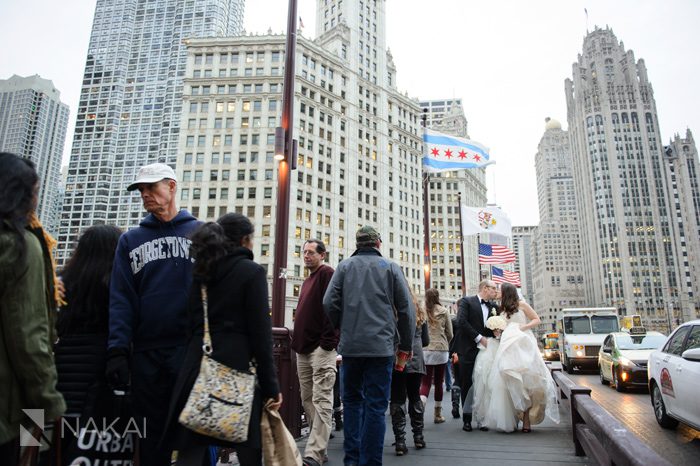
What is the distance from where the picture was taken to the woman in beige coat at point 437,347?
8414 millimetres

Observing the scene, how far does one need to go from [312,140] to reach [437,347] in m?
64.9

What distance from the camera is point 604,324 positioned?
21.1 m

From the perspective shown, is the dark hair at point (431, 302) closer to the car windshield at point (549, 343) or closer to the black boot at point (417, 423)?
the black boot at point (417, 423)

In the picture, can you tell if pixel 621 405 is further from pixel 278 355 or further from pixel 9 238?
pixel 9 238

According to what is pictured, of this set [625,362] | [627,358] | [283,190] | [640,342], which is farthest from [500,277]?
[283,190]

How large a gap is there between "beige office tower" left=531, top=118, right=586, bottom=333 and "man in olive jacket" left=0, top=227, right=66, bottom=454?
178 meters

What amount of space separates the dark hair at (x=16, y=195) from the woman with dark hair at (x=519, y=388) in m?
6.61

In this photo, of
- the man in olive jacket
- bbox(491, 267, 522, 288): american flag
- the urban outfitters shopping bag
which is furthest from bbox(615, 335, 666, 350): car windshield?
the man in olive jacket

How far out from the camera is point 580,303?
532 ft

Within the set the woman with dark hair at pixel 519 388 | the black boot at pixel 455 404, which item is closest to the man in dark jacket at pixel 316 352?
the woman with dark hair at pixel 519 388

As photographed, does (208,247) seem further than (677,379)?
No

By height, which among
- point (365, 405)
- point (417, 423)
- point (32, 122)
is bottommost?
point (417, 423)

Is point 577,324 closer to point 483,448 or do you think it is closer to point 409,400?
point 483,448

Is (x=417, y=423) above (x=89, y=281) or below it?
below
